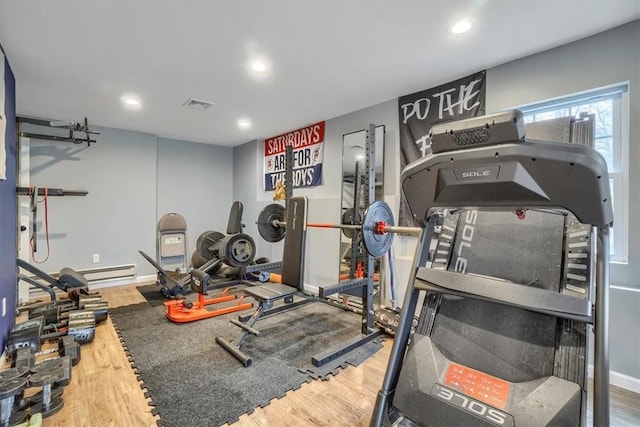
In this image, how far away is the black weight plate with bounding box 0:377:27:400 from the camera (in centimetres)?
152

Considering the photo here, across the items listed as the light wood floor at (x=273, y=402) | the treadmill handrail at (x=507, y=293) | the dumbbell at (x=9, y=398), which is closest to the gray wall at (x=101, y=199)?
the light wood floor at (x=273, y=402)

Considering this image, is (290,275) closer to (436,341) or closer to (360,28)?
(436,341)

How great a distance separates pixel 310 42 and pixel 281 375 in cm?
253

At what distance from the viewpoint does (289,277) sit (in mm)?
2967

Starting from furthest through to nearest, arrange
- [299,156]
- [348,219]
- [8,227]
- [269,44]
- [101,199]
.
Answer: [299,156] → [101,199] → [348,219] → [8,227] → [269,44]

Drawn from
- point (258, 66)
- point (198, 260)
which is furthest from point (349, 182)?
point (198, 260)

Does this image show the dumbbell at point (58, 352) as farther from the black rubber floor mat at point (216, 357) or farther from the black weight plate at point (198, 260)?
the black weight plate at point (198, 260)

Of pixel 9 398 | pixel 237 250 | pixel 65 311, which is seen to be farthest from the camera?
pixel 237 250

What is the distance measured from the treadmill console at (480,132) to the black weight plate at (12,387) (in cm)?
244

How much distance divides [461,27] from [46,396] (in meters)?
3.56

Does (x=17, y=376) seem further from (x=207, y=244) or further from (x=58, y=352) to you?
(x=207, y=244)

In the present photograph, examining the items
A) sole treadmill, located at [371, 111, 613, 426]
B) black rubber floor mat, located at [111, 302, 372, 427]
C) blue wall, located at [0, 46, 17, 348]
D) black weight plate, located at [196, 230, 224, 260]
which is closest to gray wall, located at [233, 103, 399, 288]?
black rubber floor mat, located at [111, 302, 372, 427]

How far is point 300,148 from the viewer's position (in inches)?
185

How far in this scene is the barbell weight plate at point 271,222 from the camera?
11.9 feet
